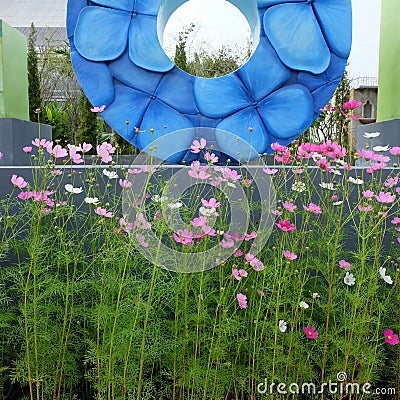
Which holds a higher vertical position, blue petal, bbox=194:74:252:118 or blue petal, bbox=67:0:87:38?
blue petal, bbox=67:0:87:38

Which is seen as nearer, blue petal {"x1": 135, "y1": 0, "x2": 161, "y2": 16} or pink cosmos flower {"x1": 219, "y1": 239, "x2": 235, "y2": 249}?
pink cosmos flower {"x1": 219, "y1": 239, "x2": 235, "y2": 249}

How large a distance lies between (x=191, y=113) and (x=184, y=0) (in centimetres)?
77

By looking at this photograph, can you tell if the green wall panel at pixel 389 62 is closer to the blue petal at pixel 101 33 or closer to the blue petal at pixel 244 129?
the blue petal at pixel 244 129

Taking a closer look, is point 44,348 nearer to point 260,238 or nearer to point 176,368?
point 176,368

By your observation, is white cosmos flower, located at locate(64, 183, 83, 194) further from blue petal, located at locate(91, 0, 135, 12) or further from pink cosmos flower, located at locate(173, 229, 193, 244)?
blue petal, located at locate(91, 0, 135, 12)

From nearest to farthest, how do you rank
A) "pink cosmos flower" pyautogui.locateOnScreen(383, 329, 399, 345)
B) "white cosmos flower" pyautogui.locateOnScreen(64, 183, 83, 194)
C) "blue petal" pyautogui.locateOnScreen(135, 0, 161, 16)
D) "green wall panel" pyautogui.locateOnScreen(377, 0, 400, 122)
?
"white cosmos flower" pyautogui.locateOnScreen(64, 183, 83, 194)
"pink cosmos flower" pyautogui.locateOnScreen(383, 329, 399, 345)
"blue petal" pyautogui.locateOnScreen(135, 0, 161, 16)
"green wall panel" pyautogui.locateOnScreen(377, 0, 400, 122)

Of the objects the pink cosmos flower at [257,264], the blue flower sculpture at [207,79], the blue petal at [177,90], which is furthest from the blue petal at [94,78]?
the pink cosmos flower at [257,264]

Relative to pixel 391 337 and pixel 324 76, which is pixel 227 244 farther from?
pixel 324 76

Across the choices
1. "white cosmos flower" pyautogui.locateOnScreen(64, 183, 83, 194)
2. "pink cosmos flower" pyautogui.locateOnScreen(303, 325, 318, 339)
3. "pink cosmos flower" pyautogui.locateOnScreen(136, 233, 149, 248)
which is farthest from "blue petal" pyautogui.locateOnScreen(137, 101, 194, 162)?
"pink cosmos flower" pyautogui.locateOnScreen(303, 325, 318, 339)

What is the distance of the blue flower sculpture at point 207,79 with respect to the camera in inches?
135

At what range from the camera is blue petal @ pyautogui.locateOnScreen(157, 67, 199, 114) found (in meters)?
3.47

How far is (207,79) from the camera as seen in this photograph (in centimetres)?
347

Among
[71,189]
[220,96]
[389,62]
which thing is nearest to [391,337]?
[71,189]

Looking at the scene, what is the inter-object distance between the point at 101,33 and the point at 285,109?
1284 mm
